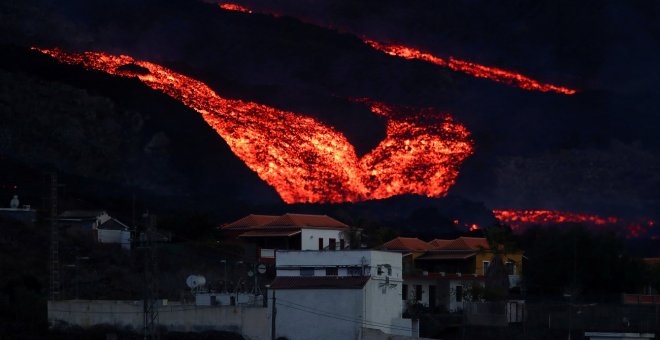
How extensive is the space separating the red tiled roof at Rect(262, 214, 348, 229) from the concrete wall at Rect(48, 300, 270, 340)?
22287 millimetres

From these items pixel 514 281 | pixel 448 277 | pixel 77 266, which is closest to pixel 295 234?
pixel 448 277

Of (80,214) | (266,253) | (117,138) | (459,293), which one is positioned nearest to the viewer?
(266,253)

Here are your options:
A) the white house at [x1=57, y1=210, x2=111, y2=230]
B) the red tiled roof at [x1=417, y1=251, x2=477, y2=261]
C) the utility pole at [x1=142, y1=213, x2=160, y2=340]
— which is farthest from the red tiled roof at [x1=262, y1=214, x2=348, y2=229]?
the utility pole at [x1=142, y1=213, x2=160, y2=340]

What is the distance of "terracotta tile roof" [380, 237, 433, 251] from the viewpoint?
337 ft

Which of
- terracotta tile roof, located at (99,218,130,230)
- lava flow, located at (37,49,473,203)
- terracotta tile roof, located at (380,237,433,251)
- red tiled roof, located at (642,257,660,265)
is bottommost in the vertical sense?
red tiled roof, located at (642,257,660,265)

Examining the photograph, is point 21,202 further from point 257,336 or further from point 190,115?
Result: point 257,336

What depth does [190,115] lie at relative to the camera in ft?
398

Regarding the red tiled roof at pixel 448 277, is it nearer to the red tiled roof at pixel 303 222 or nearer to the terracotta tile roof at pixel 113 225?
the red tiled roof at pixel 303 222

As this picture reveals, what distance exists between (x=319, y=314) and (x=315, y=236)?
21738mm

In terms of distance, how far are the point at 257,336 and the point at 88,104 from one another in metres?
52.7

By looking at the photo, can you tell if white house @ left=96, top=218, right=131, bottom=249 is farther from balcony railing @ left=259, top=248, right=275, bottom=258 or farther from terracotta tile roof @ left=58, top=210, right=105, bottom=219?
balcony railing @ left=259, top=248, right=275, bottom=258

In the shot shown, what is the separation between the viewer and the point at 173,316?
243ft

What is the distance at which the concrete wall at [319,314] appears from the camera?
75.5 m

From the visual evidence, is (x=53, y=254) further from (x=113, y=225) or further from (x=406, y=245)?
(x=406, y=245)
